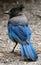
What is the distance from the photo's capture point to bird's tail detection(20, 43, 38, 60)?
5.29 meters

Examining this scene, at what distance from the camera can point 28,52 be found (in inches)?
210

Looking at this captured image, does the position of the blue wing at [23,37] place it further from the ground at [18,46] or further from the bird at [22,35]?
the ground at [18,46]

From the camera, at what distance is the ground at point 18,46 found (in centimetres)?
543

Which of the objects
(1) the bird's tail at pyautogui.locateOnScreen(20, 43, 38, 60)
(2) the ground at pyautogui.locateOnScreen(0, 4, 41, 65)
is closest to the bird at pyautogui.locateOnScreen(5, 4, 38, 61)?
(1) the bird's tail at pyautogui.locateOnScreen(20, 43, 38, 60)

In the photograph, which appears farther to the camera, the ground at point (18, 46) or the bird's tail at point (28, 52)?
the ground at point (18, 46)

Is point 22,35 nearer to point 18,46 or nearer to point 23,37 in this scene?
point 23,37

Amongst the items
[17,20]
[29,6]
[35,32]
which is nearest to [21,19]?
[17,20]

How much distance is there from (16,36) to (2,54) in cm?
48

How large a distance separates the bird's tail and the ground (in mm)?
99

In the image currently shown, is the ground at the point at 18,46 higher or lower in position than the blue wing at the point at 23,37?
lower

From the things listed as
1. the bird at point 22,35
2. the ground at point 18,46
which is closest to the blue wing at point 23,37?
the bird at point 22,35

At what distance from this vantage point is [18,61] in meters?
5.42

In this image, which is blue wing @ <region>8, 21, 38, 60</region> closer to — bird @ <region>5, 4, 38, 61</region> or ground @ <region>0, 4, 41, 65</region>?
bird @ <region>5, 4, 38, 61</region>

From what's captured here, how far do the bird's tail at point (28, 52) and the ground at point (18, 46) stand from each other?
0.10 meters
